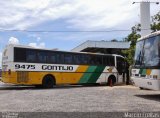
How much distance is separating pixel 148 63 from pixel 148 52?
546 mm

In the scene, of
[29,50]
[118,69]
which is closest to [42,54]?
[29,50]

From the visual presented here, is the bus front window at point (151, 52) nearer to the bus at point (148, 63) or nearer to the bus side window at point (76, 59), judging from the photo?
the bus at point (148, 63)

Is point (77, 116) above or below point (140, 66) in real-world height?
Answer: below

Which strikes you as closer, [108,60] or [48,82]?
[48,82]

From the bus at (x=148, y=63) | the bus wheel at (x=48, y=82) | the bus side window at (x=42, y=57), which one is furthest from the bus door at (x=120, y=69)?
the bus at (x=148, y=63)

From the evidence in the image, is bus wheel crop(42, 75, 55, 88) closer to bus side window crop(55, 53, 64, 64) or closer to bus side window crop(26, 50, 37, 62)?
bus side window crop(55, 53, 64, 64)

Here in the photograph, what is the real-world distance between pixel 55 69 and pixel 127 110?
15.2 m

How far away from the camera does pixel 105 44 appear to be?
45.1 m

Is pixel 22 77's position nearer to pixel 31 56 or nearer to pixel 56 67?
pixel 31 56

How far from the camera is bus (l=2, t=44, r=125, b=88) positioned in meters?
24.3

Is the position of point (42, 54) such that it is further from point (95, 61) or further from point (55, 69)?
point (95, 61)

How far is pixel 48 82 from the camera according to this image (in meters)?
26.2

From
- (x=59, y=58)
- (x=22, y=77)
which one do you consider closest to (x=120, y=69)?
(x=59, y=58)

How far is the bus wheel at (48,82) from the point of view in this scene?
1022 inches
